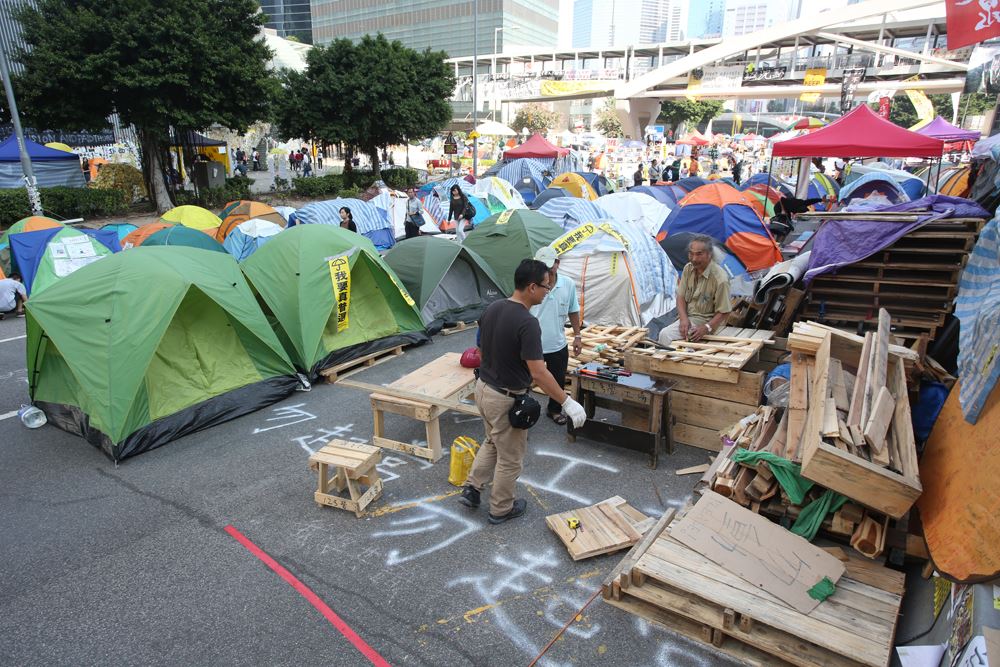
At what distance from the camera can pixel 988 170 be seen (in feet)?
25.3

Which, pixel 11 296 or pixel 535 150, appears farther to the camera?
pixel 535 150

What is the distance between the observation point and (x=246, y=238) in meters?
11.7

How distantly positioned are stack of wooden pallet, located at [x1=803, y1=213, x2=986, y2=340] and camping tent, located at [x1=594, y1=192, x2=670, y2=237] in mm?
7017

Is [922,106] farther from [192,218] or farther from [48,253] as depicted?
[48,253]

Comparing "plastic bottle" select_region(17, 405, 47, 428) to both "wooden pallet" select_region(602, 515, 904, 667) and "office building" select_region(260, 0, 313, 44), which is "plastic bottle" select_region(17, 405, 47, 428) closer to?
"wooden pallet" select_region(602, 515, 904, 667)

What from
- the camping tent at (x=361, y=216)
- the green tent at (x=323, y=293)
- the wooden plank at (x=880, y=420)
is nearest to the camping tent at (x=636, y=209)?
the camping tent at (x=361, y=216)

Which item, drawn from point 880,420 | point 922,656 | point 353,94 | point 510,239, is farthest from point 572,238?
point 353,94

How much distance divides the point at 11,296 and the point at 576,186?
1391 cm

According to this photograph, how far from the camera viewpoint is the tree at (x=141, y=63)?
14.8m

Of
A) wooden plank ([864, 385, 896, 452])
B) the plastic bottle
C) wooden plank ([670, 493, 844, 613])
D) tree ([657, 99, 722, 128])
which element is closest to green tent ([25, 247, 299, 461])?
the plastic bottle

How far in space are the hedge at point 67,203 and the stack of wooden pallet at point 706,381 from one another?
17.4m

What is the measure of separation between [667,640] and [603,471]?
74.2 inches

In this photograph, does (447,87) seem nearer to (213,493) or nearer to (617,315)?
(617,315)

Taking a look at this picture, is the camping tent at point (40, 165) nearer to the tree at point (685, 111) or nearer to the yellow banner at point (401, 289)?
the yellow banner at point (401, 289)
